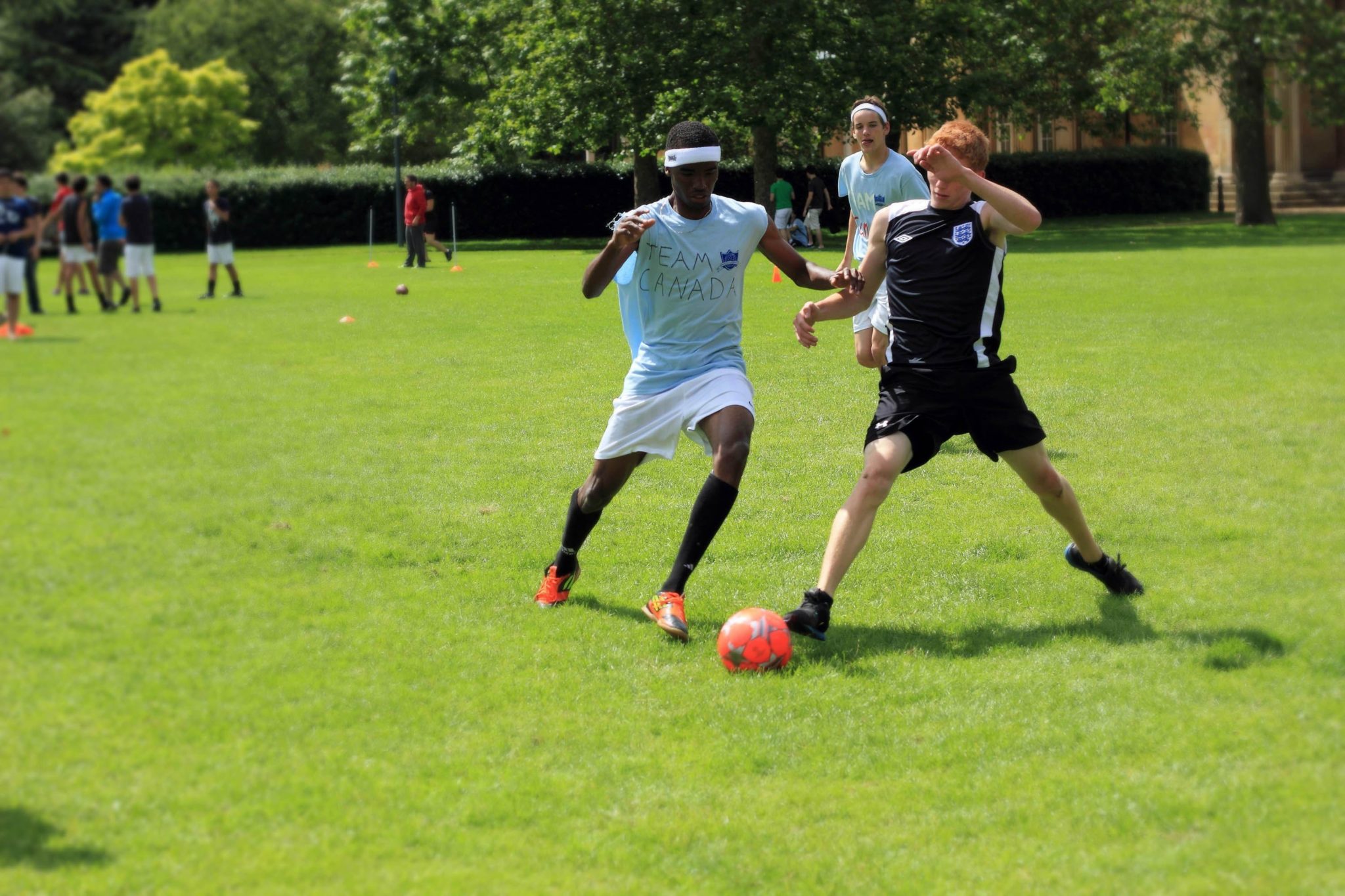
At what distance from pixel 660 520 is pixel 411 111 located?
37.6m

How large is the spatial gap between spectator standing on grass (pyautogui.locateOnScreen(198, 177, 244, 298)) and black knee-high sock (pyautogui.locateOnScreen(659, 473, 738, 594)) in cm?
1973

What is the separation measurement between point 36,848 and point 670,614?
9.28 feet

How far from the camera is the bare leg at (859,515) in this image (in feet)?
20.6

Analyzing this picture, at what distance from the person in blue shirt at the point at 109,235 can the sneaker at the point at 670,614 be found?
1858 cm

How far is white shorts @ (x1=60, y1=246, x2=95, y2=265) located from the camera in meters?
22.6

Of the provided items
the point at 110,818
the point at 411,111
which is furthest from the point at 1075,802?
the point at 411,111

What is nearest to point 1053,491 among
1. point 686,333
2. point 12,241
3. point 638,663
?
point 686,333

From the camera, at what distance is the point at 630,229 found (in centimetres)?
618

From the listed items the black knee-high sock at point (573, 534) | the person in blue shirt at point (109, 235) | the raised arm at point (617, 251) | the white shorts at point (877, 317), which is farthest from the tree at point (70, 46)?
the raised arm at point (617, 251)

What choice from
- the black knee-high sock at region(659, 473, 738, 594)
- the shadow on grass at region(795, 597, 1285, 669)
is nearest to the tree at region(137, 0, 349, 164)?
the black knee-high sock at region(659, 473, 738, 594)

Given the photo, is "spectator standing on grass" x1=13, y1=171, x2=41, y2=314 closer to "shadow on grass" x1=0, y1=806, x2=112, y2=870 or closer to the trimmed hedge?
A: "shadow on grass" x1=0, y1=806, x2=112, y2=870

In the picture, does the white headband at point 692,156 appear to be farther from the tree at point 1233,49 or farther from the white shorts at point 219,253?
the tree at point 1233,49

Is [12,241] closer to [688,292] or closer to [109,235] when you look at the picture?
[109,235]

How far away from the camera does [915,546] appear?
25.7 ft
